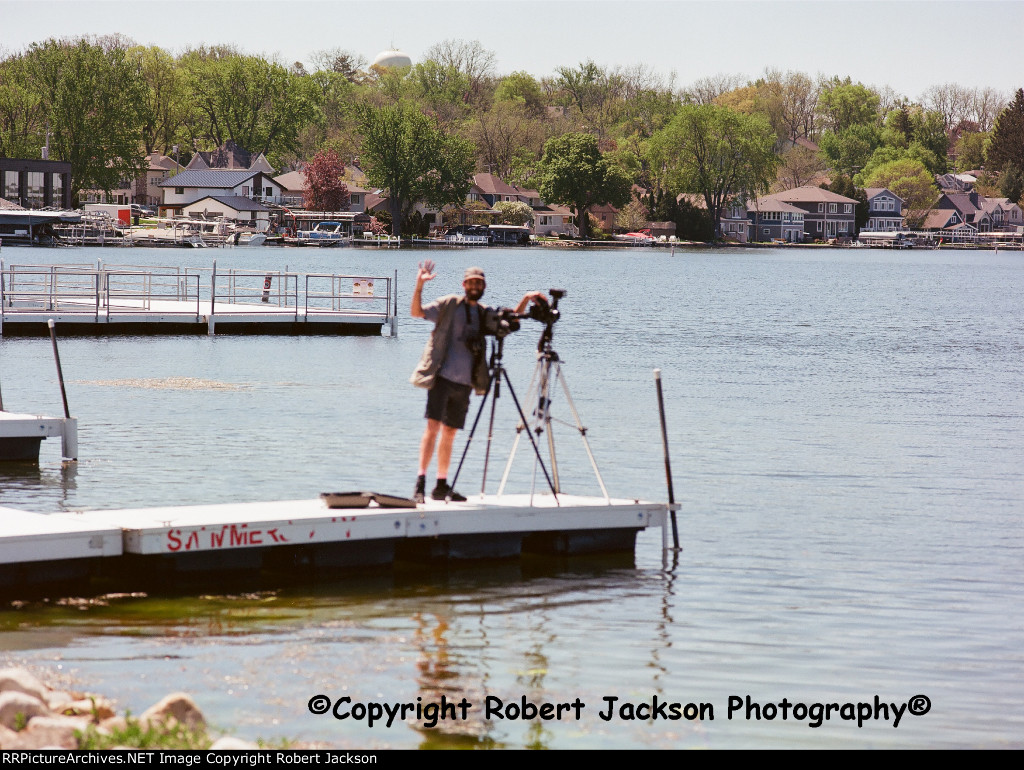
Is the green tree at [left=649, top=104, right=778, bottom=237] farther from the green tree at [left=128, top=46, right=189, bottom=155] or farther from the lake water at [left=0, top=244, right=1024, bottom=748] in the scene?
the lake water at [left=0, top=244, right=1024, bottom=748]

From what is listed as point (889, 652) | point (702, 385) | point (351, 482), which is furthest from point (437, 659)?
point (702, 385)

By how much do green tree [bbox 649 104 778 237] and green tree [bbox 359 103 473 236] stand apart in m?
25.8

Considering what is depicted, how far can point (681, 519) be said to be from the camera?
57.8ft

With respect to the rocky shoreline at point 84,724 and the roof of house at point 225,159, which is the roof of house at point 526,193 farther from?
the rocky shoreline at point 84,724

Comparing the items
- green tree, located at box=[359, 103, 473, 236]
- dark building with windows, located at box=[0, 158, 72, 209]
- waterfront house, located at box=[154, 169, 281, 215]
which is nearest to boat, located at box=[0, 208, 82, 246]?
dark building with windows, located at box=[0, 158, 72, 209]

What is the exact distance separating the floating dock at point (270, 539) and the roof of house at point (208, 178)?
153 meters

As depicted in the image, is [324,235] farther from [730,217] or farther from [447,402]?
[447,402]

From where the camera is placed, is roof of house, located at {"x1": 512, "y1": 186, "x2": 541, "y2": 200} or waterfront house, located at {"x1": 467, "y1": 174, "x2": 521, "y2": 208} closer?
waterfront house, located at {"x1": 467, "y1": 174, "x2": 521, "y2": 208}

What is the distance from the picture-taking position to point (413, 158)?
525 feet

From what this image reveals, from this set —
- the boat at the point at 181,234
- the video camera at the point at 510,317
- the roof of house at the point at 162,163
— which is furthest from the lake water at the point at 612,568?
the roof of house at the point at 162,163

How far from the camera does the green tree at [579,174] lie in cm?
16312

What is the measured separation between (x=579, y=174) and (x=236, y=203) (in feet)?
134

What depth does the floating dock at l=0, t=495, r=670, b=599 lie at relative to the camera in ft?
40.0
